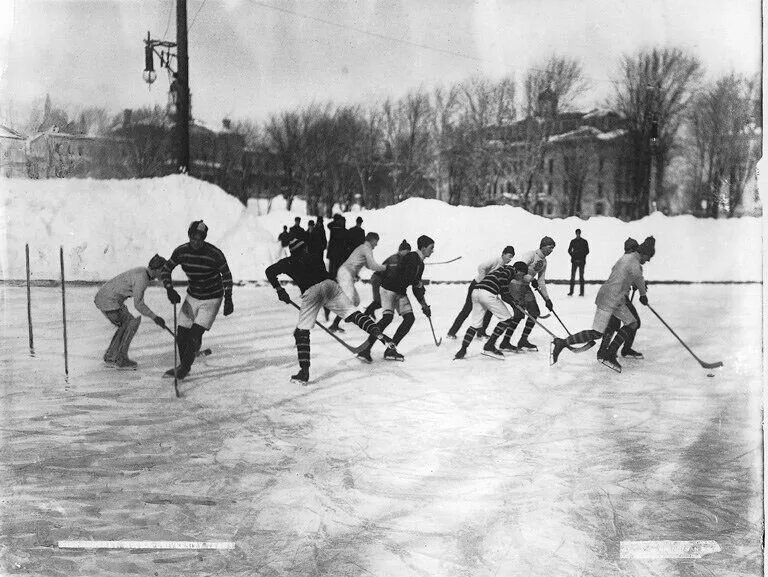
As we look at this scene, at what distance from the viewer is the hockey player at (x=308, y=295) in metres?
6.23

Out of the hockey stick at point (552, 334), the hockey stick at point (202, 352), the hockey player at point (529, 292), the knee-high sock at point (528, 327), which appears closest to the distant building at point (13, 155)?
the hockey stick at point (202, 352)

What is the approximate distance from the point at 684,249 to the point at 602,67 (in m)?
1.68

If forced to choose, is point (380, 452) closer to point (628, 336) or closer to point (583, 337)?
point (583, 337)

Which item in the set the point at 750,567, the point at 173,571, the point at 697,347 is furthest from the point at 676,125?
the point at 173,571

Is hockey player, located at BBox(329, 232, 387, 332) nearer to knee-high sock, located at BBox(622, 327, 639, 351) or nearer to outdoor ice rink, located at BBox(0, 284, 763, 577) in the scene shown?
outdoor ice rink, located at BBox(0, 284, 763, 577)

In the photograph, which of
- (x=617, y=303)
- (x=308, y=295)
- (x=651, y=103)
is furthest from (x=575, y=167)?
(x=308, y=295)

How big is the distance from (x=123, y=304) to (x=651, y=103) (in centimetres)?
486

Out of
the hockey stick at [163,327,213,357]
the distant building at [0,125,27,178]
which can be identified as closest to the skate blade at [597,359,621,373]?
the hockey stick at [163,327,213,357]

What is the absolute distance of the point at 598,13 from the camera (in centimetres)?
548

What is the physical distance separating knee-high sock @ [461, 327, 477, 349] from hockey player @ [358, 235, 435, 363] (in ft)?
1.38

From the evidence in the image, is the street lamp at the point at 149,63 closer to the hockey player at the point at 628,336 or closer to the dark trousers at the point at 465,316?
the dark trousers at the point at 465,316

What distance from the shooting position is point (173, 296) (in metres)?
5.92

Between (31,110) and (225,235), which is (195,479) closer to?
(225,235)

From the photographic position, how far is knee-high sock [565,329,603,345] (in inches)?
264
